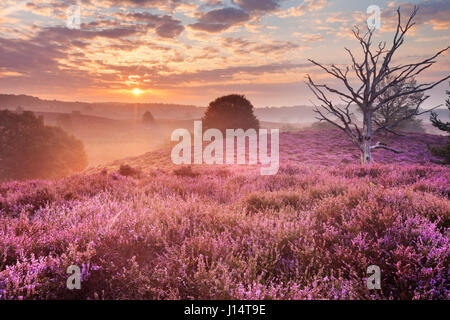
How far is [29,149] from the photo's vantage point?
29.5 m

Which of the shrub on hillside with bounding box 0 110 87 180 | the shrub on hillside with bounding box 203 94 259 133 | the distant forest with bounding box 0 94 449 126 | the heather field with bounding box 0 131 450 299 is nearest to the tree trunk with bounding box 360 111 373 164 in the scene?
the heather field with bounding box 0 131 450 299

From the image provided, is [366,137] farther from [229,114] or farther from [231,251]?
[229,114]

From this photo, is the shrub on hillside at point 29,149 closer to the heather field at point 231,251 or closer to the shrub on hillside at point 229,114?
the shrub on hillside at point 229,114

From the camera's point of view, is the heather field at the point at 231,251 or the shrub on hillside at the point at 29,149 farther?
the shrub on hillside at the point at 29,149

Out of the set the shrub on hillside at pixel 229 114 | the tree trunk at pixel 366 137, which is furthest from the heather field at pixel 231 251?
the shrub on hillside at pixel 229 114

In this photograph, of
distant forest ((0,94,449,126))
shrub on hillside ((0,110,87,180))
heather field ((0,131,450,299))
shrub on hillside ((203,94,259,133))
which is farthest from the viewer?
distant forest ((0,94,449,126))

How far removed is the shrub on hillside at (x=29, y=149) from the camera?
2806 centimetres

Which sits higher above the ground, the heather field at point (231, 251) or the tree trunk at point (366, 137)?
the tree trunk at point (366, 137)

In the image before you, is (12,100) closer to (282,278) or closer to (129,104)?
(129,104)

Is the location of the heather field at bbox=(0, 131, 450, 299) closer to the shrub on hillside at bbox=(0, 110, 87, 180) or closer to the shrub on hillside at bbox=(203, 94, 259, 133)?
the shrub on hillside at bbox=(203, 94, 259, 133)

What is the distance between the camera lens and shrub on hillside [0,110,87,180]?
2806 centimetres

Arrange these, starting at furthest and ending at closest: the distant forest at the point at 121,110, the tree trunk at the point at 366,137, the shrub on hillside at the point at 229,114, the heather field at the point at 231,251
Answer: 1. the distant forest at the point at 121,110
2. the shrub on hillside at the point at 229,114
3. the tree trunk at the point at 366,137
4. the heather field at the point at 231,251

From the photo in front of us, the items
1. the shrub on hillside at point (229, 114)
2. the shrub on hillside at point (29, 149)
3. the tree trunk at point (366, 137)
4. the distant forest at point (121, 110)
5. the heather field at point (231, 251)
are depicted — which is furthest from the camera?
the distant forest at point (121, 110)

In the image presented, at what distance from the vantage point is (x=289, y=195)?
4.69 metres
